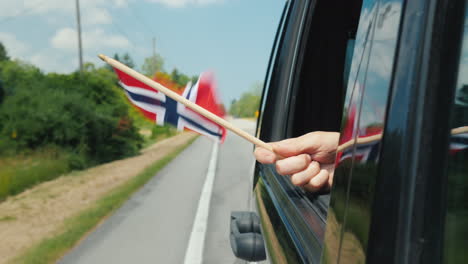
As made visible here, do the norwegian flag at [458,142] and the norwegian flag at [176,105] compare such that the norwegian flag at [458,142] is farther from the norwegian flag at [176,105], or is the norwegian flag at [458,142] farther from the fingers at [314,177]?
the norwegian flag at [176,105]

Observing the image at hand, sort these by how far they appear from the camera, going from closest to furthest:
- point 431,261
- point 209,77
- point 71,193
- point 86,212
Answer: point 431,261 → point 209,77 → point 86,212 → point 71,193

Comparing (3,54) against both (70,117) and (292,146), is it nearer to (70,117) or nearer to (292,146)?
(70,117)

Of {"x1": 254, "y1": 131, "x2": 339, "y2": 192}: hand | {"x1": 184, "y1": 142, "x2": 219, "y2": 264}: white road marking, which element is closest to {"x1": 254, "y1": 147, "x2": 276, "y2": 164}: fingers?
{"x1": 254, "y1": 131, "x2": 339, "y2": 192}: hand

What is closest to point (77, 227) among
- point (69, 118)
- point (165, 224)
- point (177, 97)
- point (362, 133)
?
point (165, 224)

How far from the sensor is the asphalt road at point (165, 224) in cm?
489

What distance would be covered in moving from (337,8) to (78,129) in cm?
1426

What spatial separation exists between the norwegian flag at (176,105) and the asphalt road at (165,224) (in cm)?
105

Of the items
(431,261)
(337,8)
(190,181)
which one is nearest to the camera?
(431,261)

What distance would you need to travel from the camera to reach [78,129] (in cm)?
1523

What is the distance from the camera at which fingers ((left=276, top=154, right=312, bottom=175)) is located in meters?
1.33

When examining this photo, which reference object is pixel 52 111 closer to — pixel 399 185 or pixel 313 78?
pixel 313 78

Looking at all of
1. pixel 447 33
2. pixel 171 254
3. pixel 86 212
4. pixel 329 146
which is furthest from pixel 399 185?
pixel 86 212

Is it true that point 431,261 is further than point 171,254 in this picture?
No

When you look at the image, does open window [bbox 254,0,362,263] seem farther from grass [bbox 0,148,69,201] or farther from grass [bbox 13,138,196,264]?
grass [bbox 0,148,69,201]
